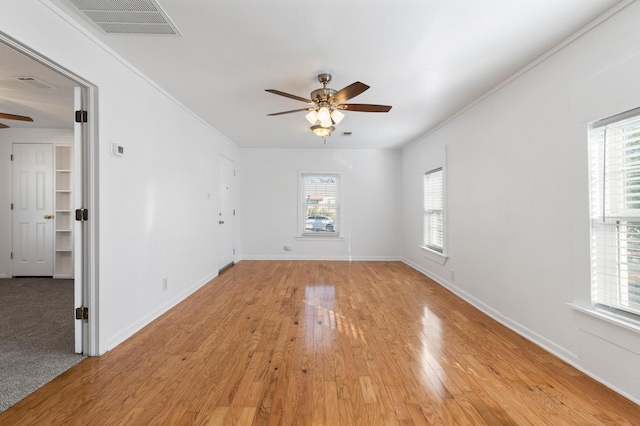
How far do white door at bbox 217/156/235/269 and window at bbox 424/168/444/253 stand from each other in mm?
3834

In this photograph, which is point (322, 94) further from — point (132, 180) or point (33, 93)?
point (33, 93)

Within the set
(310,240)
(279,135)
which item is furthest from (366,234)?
(279,135)

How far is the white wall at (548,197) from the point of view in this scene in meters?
1.88

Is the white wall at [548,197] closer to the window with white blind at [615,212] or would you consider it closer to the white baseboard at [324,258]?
the window with white blind at [615,212]

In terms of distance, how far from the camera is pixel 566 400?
178cm

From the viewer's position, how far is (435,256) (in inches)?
187

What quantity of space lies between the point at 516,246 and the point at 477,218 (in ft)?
2.49

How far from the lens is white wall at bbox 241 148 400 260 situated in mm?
6492

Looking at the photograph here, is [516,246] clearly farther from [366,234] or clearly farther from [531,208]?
[366,234]

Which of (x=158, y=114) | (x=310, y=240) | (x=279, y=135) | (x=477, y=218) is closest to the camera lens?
(x=158, y=114)

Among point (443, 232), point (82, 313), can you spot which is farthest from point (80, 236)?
point (443, 232)

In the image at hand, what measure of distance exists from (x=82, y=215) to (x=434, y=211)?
475 centimetres

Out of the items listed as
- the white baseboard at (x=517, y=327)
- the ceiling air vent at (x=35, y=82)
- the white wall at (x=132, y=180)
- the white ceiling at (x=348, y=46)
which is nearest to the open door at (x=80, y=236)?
the white wall at (x=132, y=180)

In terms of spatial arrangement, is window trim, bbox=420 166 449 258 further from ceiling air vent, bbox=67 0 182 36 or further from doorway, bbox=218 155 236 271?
ceiling air vent, bbox=67 0 182 36
